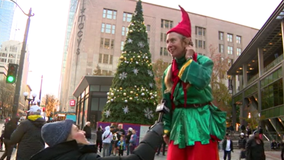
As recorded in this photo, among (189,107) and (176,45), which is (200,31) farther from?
(189,107)

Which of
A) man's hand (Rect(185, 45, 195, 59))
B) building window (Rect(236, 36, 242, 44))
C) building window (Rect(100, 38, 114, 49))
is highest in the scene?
building window (Rect(236, 36, 242, 44))

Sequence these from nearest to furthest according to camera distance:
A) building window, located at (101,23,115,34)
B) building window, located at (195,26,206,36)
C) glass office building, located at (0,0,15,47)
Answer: glass office building, located at (0,0,15,47) < building window, located at (101,23,115,34) < building window, located at (195,26,206,36)

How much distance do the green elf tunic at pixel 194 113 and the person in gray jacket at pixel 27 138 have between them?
156 inches

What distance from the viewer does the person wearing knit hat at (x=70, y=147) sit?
198cm

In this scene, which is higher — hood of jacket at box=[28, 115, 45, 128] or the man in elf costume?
the man in elf costume

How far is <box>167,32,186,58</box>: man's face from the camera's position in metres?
2.65

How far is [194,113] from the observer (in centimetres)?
245

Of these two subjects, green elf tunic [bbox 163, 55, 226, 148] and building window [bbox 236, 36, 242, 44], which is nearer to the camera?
green elf tunic [bbox 163, 55, 226, 148]

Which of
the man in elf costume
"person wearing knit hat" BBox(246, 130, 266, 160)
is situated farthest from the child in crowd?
the man in elf costume

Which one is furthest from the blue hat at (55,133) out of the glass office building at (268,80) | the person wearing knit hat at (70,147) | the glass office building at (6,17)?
the glass office building at (268,80)

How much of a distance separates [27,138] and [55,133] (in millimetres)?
3873

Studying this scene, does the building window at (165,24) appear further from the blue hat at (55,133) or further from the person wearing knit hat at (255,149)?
the blue hat at (55,133)

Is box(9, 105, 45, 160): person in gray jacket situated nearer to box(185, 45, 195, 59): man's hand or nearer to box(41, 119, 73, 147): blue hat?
box(41, 119, 73, 147): blue hat

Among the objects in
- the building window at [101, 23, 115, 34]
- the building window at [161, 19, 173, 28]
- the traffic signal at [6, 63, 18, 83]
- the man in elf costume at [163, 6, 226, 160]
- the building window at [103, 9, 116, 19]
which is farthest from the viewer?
the building window at [161, 19, 173, 28]
